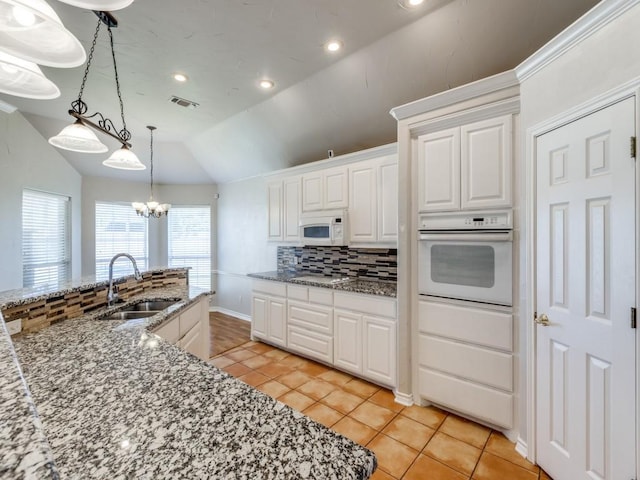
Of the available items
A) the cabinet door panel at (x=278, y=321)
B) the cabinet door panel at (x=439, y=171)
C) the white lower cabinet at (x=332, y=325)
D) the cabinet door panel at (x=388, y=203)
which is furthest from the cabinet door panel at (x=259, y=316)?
the cabinet door panel at (x=439, y=171)

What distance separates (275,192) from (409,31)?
252cm

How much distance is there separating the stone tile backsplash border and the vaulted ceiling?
6.38 ft

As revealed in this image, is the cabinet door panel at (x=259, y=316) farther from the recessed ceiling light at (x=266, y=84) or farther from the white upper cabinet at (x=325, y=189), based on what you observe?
the recessed ceiling light at (x=266, y=84)

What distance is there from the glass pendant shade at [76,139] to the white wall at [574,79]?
2.69m

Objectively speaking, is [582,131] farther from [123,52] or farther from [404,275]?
[123,52]

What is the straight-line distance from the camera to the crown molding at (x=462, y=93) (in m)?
1.95

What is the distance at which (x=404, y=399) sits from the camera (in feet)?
8.16

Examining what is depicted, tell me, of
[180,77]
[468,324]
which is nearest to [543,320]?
[468,324]

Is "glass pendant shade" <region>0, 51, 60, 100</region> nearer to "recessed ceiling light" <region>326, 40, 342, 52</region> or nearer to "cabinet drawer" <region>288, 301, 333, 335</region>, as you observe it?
"recessed ceiling light" <region>326, 40, 342, 52</region>

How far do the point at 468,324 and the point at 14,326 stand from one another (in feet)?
9.28

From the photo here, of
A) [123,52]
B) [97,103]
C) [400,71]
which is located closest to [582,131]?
[400,71]

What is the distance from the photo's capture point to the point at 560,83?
1629 millimetres

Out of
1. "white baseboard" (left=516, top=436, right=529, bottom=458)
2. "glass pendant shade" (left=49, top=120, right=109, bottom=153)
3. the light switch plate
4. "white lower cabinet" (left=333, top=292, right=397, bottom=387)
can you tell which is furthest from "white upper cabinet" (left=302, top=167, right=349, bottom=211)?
the light switch plate

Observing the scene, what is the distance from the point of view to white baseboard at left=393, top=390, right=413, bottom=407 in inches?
97.0
